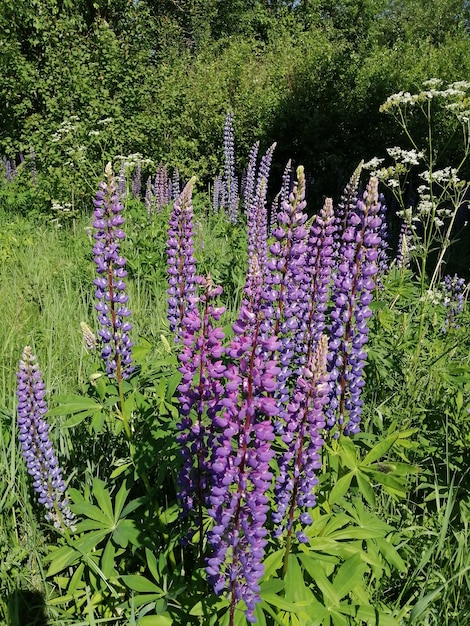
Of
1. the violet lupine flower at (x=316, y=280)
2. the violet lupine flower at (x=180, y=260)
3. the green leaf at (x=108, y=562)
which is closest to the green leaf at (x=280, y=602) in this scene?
the green leaf at (x=108, y=562)

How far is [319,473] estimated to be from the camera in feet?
6.89

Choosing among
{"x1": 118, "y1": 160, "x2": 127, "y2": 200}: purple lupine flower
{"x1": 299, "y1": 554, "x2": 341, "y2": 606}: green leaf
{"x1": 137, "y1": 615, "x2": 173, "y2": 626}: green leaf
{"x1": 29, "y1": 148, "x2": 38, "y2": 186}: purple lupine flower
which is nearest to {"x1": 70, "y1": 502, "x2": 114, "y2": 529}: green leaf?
{"x1": 137, "y1": 615, "x2": 173, "y2": 626}: green leaf

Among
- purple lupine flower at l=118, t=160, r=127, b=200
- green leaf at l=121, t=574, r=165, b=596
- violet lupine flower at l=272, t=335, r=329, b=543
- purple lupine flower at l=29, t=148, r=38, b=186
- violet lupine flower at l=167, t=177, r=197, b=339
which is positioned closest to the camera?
violet lupine flower at l=272, t=335, r=329, b=543

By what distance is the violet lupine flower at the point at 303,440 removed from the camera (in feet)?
4.78

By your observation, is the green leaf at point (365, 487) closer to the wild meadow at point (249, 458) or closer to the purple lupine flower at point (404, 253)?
the wild meadow at point (249, 458)

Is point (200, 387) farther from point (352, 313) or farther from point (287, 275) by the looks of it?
point (352, 313)

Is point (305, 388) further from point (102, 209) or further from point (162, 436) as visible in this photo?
point (102, 209)

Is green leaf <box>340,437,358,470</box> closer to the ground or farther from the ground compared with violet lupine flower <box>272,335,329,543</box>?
closer to the ground

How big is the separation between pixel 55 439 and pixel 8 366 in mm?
1199

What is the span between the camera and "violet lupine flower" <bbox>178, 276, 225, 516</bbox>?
1.51 m

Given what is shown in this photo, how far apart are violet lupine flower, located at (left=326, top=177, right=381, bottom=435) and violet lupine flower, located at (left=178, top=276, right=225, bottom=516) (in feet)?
2.10

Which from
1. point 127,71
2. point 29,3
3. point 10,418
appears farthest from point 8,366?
point 29,3

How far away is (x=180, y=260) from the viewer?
2395 mm

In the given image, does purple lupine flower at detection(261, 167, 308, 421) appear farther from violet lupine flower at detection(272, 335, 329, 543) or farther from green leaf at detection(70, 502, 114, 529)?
green leaf at detection(70, 502, 114, 529)
